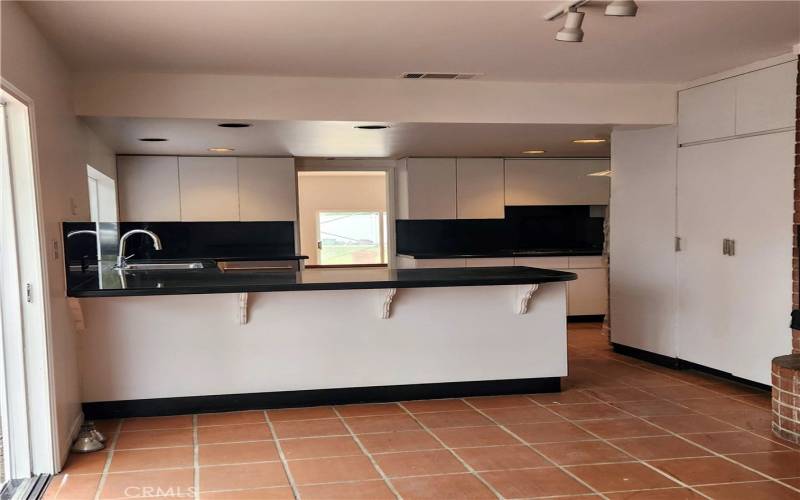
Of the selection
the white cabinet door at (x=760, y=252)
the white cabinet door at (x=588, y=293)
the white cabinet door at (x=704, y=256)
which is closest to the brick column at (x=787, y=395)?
the white cabinet door at (x=760, y=252)

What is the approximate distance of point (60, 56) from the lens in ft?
13.0

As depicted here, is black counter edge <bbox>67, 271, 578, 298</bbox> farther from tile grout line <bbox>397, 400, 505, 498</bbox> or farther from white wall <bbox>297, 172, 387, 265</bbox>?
white wall <bbox>297, 172, 387, 265</bbox>

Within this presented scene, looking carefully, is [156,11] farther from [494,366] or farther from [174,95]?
[494,366]

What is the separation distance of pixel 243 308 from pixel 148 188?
359 centimetres

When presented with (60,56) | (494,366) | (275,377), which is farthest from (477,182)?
(60,56)

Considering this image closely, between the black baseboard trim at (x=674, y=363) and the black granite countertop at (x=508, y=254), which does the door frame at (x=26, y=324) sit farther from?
the black granite countertop at (x=508, y=254)

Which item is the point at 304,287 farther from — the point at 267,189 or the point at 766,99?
the point at 267,189

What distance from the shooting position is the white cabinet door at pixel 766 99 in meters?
4.28

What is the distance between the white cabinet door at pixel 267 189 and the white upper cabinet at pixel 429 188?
49.2 inches

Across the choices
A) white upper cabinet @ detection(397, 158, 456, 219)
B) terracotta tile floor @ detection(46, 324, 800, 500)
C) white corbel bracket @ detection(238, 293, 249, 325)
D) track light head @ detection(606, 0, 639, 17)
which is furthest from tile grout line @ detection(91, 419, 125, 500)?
white upper cabinet @ detection(397, 158, 456, 219)

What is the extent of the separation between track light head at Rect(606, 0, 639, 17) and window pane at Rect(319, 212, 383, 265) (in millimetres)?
9432

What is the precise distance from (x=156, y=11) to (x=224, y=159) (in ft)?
13.9

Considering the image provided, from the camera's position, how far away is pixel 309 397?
4395mm

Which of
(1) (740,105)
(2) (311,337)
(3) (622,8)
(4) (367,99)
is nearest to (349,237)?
(4) (367,99)
